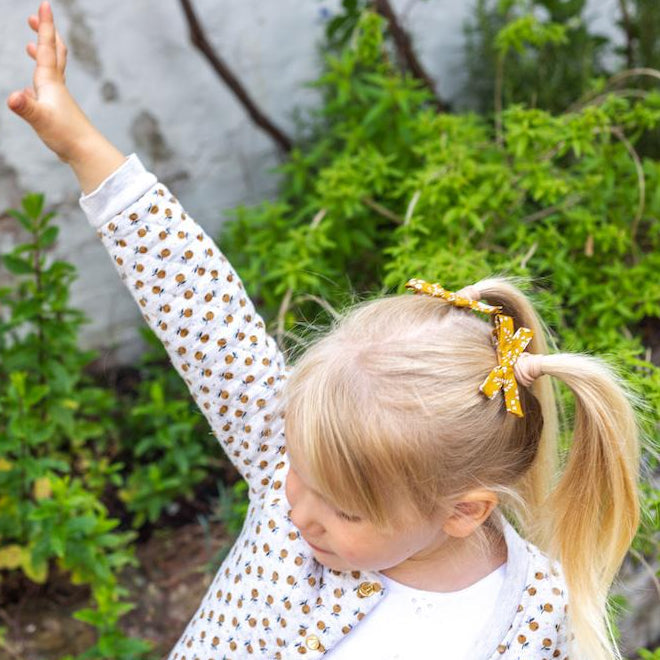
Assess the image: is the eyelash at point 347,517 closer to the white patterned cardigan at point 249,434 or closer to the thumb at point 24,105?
the white patterned cardigan at point 249,434

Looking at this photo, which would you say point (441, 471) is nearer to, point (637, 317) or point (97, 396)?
point (637, 317)

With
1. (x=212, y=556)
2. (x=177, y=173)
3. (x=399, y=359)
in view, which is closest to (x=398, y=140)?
(x=177, y=173)

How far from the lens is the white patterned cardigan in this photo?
131 cm

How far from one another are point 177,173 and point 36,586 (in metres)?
1.26

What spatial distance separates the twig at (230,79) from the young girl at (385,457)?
4.24ft

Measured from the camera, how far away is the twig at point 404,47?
8.34 feet

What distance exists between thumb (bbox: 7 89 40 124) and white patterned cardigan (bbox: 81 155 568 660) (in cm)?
13

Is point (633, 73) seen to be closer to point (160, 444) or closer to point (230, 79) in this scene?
point (230, 79)

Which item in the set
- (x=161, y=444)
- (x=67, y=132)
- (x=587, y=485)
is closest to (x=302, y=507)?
(x=587, y=485)

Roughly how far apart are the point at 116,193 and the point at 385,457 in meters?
0.54

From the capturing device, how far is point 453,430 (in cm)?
116

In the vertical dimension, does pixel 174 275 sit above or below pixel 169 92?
below

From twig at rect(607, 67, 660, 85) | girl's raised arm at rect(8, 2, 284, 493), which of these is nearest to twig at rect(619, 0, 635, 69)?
twig at rect(607, 67, 660, 85)

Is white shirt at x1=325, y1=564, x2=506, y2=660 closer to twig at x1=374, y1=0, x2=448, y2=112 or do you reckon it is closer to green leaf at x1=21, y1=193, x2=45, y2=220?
green leaf at x1=21, y1=193, x2=45, y2=220
